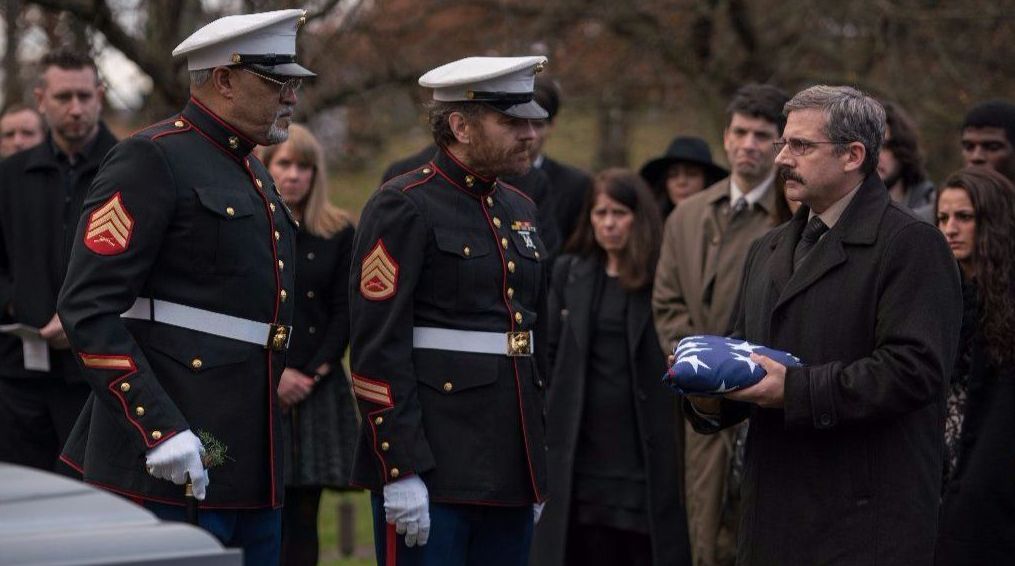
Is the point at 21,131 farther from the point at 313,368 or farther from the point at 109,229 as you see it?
the point at 109,229

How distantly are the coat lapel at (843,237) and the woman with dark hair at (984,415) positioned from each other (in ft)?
4.34

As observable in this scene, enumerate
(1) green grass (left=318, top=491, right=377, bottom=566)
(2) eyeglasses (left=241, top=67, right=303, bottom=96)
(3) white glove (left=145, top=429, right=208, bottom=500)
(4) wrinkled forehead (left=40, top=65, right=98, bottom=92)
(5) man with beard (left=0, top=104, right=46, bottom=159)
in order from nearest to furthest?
1. (3) white glove (left=145, top=429, right=208, bottom=500)
2. (2) eyeglasses (left=241, top=67, right=303, bottom=96)
3. (4) wrinkled forehead (left=40, top=65, right=98, bottom=92)
4. (1) green grass (left=318, top=491, right=377, bottom=566)
5. (5) man with beard (left=0, top=104, right=46, bottom=159)

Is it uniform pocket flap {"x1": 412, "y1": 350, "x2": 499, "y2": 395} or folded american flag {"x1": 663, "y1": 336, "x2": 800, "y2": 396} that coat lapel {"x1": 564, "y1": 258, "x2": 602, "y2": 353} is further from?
folded american flag {"x1": 663, "y1": 336, "x2": 800, "y2": 396}

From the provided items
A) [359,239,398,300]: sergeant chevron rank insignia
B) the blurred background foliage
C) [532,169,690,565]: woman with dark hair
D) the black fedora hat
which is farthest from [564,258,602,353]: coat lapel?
the blurred background foliage

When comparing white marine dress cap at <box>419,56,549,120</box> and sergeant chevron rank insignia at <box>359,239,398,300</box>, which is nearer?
sergeant chevron rank insignia at <box>359,239,398,300</box>

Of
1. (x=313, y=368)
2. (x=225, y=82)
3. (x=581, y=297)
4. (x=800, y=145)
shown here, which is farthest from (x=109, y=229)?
(x=581, y=297)

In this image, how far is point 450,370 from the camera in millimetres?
4988

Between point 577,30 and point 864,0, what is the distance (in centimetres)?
296

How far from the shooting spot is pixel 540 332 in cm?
554

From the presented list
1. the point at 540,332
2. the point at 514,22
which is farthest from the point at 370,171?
the point at 540,332

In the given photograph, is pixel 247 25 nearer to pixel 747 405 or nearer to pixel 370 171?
pixel 747 405

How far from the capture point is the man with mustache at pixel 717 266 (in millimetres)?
6711

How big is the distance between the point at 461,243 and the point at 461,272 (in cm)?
9

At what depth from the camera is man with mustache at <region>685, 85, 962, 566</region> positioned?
14.3 ft
